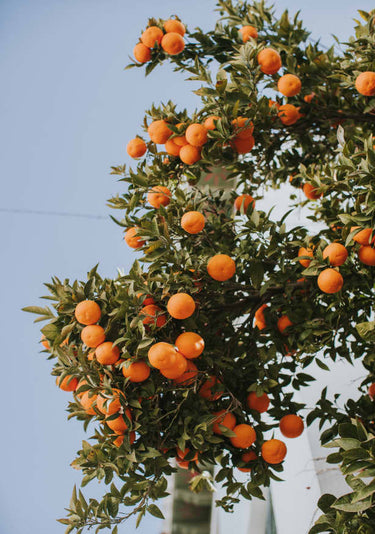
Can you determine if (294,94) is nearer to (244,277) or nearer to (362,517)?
(244,277)

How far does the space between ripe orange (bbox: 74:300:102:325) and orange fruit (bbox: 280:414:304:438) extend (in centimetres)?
55

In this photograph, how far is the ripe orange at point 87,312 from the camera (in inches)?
39.8

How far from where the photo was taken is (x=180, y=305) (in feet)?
3.27

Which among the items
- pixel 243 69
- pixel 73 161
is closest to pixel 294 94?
pixel 243 69

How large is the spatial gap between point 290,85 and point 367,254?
561 mm


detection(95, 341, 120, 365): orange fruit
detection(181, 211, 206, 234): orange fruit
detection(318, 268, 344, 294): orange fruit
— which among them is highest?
detection(181, 211, 206, 234): orange fruit

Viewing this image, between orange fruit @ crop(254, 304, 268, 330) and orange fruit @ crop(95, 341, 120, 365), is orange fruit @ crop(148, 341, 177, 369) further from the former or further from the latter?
orange fruit @ crop(254, 304, 268, 330)

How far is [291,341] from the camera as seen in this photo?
116cm

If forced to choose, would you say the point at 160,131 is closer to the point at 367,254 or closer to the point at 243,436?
the point at 367,254

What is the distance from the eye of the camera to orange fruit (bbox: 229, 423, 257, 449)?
3.55 ft

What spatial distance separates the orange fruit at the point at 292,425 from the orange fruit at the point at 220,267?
1.35 feet

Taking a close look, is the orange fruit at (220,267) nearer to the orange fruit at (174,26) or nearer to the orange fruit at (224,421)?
the orange fruit at (224,421)

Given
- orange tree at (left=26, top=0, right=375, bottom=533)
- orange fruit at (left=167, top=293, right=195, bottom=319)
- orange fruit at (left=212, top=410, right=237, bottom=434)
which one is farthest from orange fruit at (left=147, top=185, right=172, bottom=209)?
orange fruit at (left=212, top=410, right=237, bottom=434)

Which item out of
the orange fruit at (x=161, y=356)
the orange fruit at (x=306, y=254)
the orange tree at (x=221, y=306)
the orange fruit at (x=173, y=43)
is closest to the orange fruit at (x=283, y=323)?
the orange tree at (x=221, y=306)
